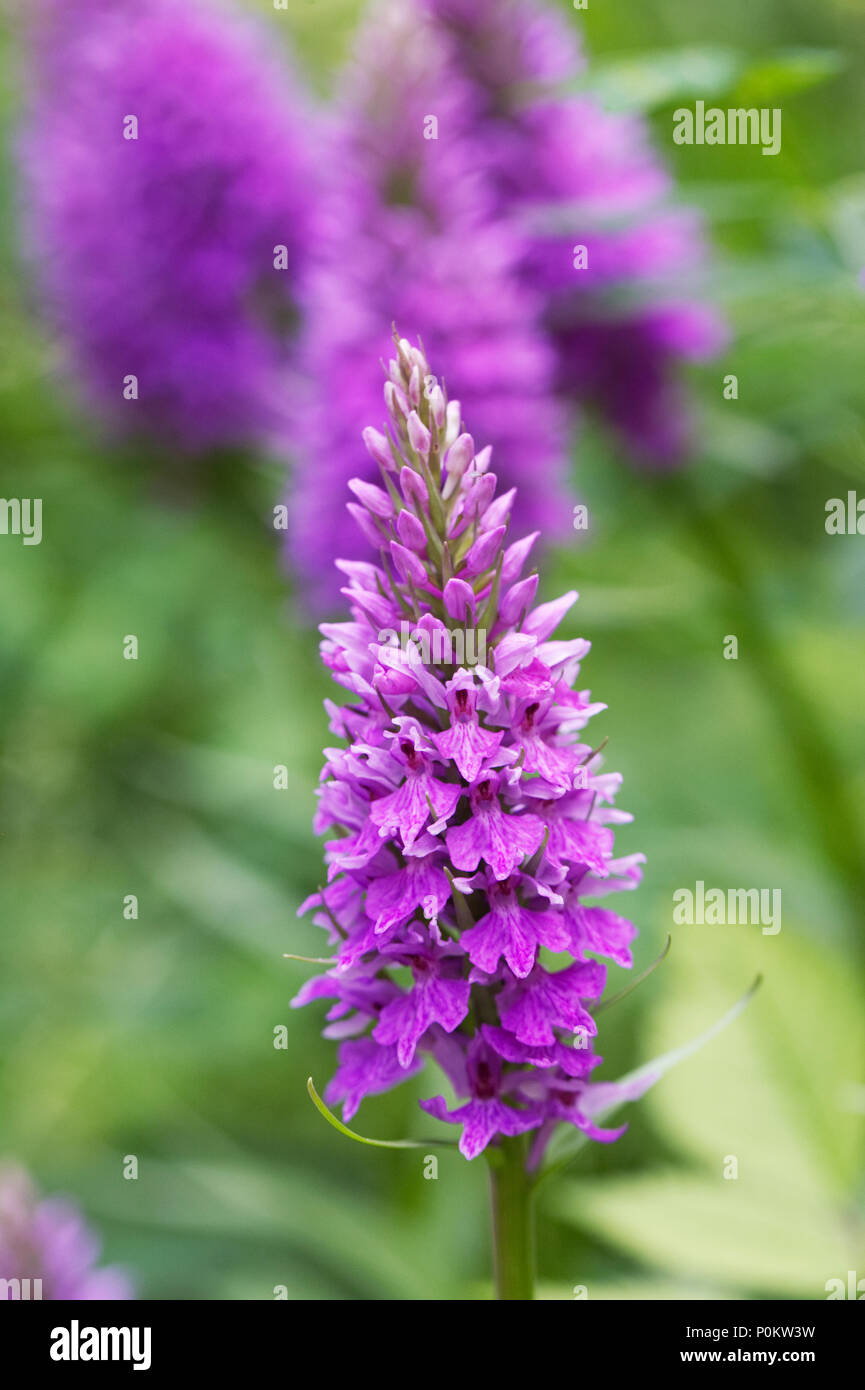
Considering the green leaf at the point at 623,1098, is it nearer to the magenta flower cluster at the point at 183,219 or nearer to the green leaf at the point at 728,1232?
the green leaf at the point at 728,1232

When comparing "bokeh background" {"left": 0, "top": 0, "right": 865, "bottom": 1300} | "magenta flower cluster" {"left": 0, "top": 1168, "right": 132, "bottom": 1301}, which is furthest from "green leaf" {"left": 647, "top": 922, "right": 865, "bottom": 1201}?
"magenta flower cluster" {"left": 0, "top": 1168, "right": 132, "bottom": 1301}

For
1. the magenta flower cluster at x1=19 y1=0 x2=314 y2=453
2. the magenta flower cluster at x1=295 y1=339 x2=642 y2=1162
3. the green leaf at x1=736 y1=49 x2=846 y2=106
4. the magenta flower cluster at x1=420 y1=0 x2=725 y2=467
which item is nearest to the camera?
the magenta flower cluster at x1=295 y1=339 x2=642 y2=1162

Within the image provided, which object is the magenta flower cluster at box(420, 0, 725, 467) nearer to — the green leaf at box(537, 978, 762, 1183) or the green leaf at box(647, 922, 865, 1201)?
the green leaf at box(647, 922, 865, 1201)

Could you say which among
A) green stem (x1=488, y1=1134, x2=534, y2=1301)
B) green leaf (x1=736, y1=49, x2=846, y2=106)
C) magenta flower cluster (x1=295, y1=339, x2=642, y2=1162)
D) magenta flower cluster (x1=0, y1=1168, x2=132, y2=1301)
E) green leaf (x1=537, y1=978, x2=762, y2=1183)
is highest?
green leaf (x1=736, y1=49, x2=846, y2=106)

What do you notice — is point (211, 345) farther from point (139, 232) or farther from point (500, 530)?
point (500, 530)

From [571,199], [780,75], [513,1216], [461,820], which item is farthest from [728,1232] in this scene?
[571,199]

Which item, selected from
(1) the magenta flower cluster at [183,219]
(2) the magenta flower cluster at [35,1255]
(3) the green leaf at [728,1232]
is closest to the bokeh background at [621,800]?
(3) the green leaf at [728,1232]

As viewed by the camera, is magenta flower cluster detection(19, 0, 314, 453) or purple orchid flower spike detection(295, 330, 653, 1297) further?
magenta flower cluster detection(19, 0, 314, 453)

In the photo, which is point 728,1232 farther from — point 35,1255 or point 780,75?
point 780,75
